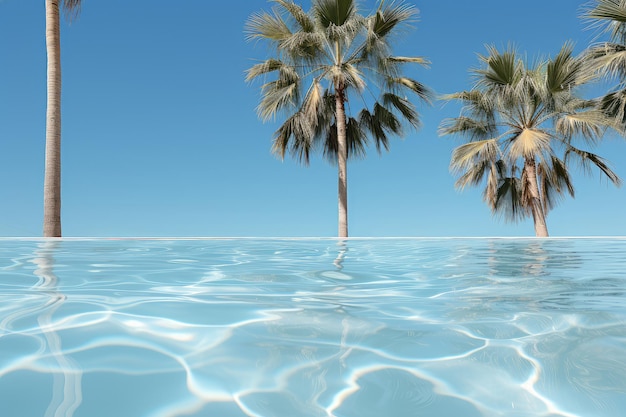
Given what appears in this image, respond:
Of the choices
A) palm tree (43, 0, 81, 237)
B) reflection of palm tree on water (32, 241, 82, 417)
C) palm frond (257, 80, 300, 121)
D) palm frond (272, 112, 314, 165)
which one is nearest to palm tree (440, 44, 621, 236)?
palm frond (272, 112, 314, 165)

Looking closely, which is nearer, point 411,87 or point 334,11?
point 334,11

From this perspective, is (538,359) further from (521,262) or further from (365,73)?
(365,73)

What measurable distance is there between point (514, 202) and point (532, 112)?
8.31 ft

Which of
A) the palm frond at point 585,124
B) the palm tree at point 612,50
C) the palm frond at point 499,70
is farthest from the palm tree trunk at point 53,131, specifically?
the palm frond at point 585,124

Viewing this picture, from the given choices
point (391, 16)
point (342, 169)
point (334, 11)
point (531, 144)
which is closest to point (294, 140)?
point (342, 169)

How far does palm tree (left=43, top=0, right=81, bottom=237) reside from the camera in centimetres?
897

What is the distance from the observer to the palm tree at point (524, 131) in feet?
40.3

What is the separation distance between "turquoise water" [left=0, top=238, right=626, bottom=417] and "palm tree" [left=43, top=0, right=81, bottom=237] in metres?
6.97

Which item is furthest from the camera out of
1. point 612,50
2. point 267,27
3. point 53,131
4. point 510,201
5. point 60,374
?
point 510,201

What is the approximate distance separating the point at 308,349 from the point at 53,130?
30.5 ft

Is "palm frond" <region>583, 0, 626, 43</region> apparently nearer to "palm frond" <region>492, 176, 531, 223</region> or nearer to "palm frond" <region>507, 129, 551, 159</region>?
"palm frond" <region>507, 129, 551, 159</region>

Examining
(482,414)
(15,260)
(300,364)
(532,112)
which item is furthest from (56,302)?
(532,112)

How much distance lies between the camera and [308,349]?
1463mm

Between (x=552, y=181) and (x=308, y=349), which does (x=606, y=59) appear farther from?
(x=308, y=349)
